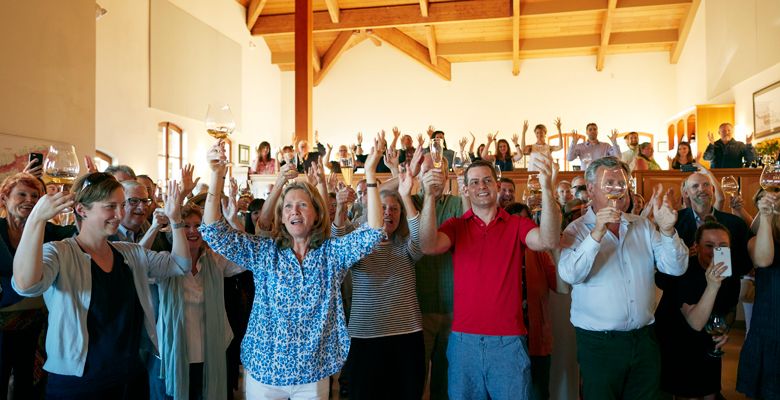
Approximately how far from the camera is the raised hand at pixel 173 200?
89.8 inches

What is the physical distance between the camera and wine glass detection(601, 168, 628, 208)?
7.36 feet

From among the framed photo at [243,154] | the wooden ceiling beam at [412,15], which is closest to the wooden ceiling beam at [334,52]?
the wooden ceiling beam at [412,15]

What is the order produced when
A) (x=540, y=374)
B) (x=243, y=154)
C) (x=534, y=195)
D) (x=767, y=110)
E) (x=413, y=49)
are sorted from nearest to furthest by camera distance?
(x=540, y=374), (x=534, y=195), (x=767, y=110), (x=243, y=154), (x=413, y=49)

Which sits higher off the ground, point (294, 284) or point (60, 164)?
point (60, 164)

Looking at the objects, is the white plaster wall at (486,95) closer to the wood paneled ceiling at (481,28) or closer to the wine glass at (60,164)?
the wood paneled ceiling at (481,28)

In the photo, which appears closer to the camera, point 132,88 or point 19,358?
point 19,358

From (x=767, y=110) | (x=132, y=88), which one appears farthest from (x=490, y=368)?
(x=132, y=88)

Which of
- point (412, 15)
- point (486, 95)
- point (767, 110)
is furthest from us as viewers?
point (486, 95)

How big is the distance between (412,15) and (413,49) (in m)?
2.17

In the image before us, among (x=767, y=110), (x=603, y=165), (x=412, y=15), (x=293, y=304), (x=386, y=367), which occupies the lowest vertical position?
(x=386, y=367)

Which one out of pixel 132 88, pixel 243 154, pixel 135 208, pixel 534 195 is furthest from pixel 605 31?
pixel 135 208

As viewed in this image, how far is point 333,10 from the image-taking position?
13.0m

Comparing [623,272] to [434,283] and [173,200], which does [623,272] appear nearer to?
[434,283]

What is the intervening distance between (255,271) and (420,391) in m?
1.10
